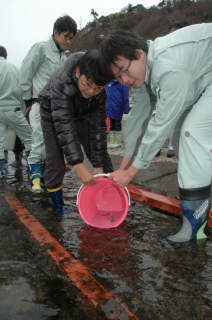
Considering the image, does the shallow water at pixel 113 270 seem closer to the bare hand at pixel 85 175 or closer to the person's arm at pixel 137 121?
the bare hand at pixel 85 175

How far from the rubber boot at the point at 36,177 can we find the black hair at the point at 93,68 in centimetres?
171

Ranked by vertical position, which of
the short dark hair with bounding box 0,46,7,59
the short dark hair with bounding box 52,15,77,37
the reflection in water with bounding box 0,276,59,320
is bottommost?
the reflection in water with bounding box 0,276,59,320

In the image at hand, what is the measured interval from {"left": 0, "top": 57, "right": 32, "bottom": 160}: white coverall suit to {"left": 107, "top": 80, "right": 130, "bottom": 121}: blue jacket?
6.90 feet

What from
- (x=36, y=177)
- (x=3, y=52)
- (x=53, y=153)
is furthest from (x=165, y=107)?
(x=3, y=52)

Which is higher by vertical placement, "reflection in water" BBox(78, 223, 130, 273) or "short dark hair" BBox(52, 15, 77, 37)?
"short dark hair" BBox(52, 15, 77, 37)

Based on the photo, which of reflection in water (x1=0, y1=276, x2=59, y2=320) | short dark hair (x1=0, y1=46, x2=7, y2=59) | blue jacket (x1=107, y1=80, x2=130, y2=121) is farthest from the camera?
blue jacket (x1=107, y1=80, x2=130, y2=121)

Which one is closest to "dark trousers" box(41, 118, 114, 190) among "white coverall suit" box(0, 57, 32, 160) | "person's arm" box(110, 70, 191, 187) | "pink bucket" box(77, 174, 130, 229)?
"pink bucket" box(77, 174, 130, 229)

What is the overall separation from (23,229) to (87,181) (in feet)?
2.09

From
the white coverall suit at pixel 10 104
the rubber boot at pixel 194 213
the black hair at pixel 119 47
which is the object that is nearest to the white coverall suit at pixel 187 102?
the rubber boot at pixel 194 213

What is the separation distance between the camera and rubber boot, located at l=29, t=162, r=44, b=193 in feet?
10.3

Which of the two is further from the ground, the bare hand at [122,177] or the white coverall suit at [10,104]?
the white coverall suit at [10,104]

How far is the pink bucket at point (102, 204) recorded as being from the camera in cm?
223

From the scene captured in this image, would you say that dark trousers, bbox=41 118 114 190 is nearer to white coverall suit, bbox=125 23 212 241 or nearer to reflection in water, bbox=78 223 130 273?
reflection in water, bbox=78 223 130 273

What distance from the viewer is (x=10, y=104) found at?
3.87m
